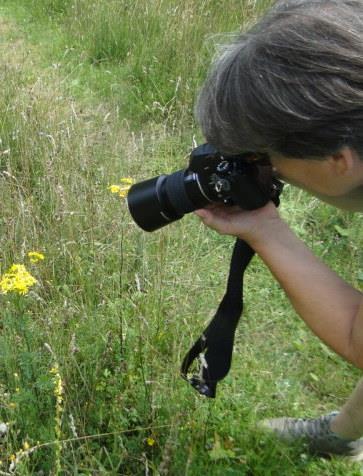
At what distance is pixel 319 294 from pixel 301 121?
37cm

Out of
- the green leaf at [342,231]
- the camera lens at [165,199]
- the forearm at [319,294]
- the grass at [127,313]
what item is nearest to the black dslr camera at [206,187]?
the camera lens at [165,199]

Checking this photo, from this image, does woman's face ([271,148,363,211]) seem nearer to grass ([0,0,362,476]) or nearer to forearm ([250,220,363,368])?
forearm ([250,220,363,368])

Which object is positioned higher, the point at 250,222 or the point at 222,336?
the point at 250,222

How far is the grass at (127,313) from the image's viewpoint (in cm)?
159

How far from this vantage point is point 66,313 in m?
1.68

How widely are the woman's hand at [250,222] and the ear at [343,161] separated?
22 centimetres

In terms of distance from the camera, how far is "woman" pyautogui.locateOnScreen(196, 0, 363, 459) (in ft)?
3.35

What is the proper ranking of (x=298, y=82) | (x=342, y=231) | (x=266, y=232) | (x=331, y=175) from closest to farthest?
1. (x=298, y=82)
2. (x=331, y=175)
3. (x=266, y=232)
4. (x=342, y=231)

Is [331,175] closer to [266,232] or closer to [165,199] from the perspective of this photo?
[266,232]

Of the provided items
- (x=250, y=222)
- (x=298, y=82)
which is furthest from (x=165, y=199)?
(x=298, y=82)

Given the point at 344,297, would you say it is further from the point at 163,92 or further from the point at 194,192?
the point at 163,92

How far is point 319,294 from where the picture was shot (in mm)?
1233

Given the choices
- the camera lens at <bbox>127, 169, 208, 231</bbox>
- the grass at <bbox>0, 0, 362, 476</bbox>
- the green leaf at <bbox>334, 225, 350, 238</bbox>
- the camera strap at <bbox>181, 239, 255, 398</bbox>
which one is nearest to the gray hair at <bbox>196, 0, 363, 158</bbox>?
the camera lens at <bbox>127, 169, 208, 231</bbox>

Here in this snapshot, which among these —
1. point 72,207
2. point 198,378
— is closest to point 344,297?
point 198,378
